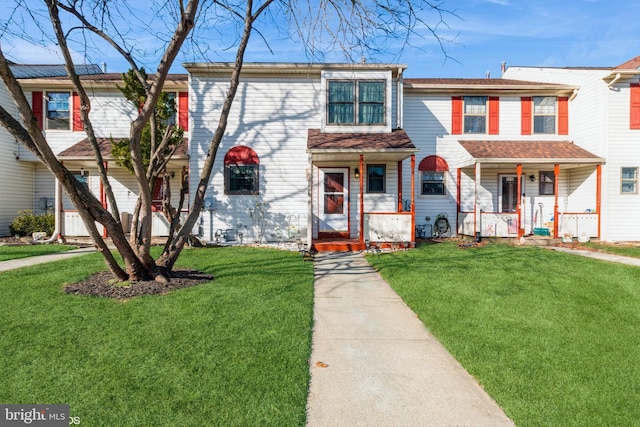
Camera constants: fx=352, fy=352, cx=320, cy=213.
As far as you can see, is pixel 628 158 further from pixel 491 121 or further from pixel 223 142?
pixel 223 142

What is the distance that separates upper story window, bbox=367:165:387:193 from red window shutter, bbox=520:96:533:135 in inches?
237

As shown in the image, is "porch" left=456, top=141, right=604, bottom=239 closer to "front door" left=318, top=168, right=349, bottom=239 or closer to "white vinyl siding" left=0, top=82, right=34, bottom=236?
"front door" left=318, top=168, right=349, bottom=239

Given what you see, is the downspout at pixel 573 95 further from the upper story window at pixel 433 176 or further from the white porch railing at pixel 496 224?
the upper story window at pixel 433 176

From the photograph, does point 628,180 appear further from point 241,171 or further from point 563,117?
point 241,171

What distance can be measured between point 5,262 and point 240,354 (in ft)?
27.9

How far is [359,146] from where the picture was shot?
1090 cm

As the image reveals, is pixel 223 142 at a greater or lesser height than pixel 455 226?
greater

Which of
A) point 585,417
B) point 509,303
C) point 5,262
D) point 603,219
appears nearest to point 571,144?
point 603,219

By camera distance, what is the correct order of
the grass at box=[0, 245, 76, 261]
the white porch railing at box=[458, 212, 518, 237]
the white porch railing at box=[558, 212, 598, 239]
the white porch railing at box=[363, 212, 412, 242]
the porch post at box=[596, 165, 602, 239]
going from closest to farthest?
the grass at box=[0, 245, 76, 261] → the white porch railing at box=[363, 212, 412, 242] → the porch post at box=[596, 165, 602, 239] → the white porch railing at box=[558, 212, 598, 239] → the white porch railing at box=[458, 212, 518, 237]

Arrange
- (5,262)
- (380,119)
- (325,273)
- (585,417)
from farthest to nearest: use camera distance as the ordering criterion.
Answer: (380,119)
(5,262)
(325,273)
(585,417)

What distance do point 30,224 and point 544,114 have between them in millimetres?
20209

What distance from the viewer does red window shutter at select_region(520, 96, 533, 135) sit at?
13695 mm

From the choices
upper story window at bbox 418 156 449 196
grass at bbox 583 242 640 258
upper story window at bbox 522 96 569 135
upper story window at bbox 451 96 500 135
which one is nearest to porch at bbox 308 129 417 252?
upper story window at bbox 418 156 449 196

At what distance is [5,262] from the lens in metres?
8.58
